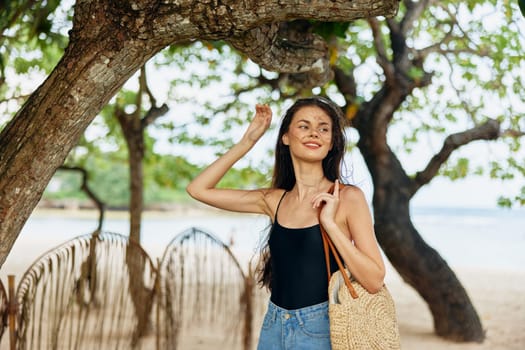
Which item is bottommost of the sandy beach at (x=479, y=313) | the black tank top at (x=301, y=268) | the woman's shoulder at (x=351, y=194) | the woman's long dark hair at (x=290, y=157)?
the sandy beach at (x=479, y=313)

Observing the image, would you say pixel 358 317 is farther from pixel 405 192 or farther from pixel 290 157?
pixel 405 192

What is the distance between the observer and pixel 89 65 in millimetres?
2408

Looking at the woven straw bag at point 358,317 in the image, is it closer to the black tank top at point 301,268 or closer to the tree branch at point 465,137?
the black tank top at point 301,268

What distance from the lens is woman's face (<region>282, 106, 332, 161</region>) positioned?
2.31 metres

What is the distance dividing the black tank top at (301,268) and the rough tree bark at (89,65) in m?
0.80

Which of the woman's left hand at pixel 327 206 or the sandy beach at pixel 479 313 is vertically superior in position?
the woman's left hand at pixel 327 206

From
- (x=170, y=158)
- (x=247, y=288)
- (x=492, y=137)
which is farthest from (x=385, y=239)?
(x=170, y=158)

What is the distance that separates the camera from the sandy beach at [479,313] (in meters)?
6.50

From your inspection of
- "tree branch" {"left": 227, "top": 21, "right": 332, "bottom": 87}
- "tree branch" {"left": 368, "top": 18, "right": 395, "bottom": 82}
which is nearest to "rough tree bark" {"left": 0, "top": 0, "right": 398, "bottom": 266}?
"tree branch" {"left": 227, "top": 21, "right": 332, "bottom": 87}

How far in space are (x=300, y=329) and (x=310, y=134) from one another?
69 cm

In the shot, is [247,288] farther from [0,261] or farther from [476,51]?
[476,51]

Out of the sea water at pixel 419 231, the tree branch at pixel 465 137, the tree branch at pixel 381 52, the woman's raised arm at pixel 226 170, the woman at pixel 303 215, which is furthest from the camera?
the sea water at pixel 419 231

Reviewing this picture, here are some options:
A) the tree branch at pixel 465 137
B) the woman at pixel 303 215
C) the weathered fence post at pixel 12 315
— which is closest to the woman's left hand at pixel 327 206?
the woman at pixel 303 215

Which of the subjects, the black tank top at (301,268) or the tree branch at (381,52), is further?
the tree branch at (381,52)
